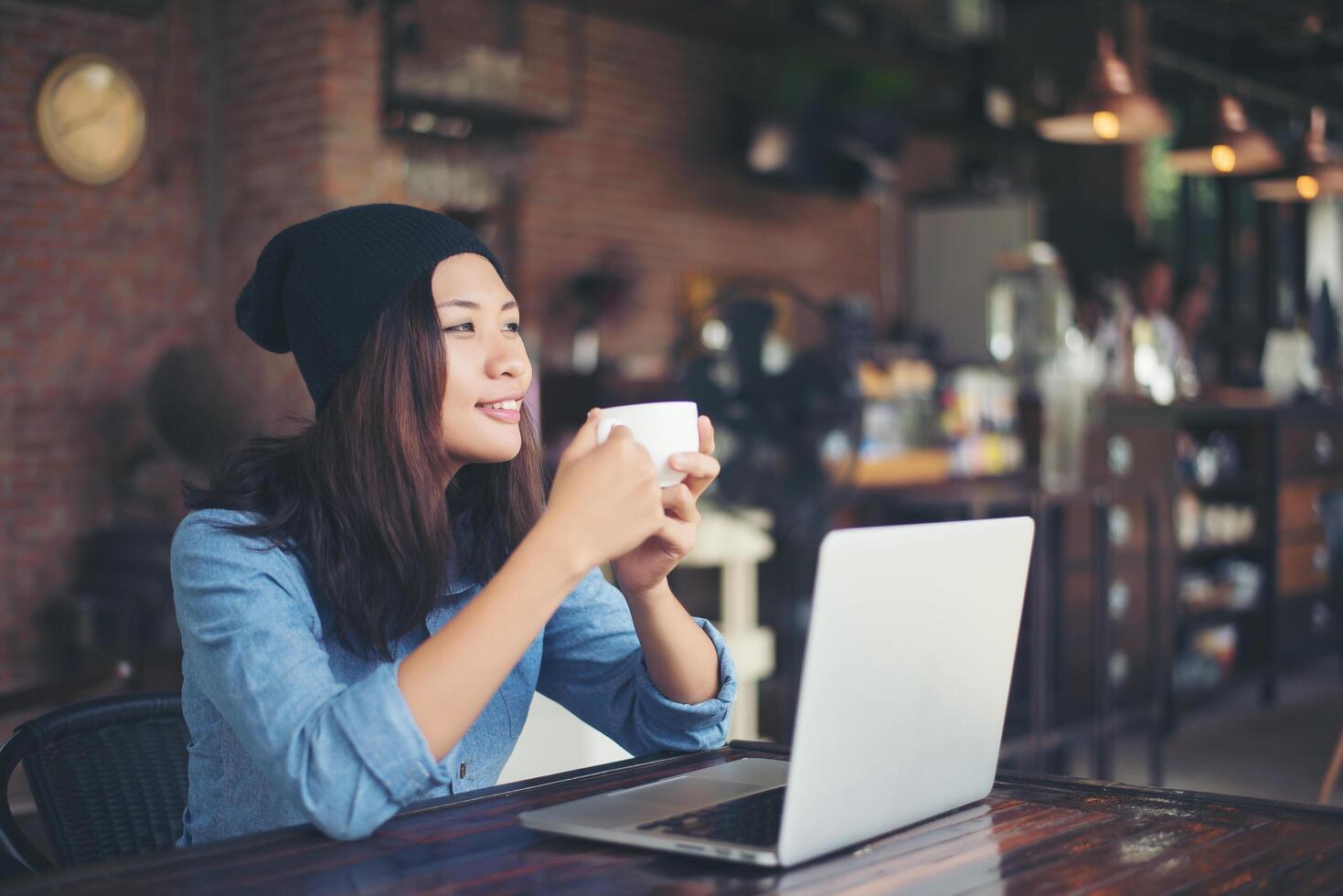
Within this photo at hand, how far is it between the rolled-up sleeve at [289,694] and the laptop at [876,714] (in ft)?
0.41

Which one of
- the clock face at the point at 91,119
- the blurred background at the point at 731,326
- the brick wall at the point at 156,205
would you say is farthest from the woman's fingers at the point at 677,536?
the clock face at the point at 91,119

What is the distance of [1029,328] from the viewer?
681cm

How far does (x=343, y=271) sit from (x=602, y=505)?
0.41m

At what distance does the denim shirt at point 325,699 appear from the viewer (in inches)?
41.9

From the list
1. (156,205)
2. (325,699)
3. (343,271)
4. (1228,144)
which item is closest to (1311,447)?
(1228,144)

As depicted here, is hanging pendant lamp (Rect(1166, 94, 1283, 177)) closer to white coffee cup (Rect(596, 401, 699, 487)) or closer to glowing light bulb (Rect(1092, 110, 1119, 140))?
glowing light bulb (Rect(1092, 110, 1119, 140))

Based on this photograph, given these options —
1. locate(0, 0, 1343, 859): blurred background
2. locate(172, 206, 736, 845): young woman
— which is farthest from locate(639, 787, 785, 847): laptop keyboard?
locate(0, 0, 1343, 859): blurred background

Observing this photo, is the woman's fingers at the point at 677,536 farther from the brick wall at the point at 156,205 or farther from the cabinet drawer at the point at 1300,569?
the cabinet drawer at the point at 1300,569

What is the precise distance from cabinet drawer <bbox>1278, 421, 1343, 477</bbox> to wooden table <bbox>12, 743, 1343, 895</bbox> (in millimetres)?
5307

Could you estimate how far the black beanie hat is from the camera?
1347mm

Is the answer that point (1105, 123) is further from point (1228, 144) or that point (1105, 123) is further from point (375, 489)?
point (375, 489)

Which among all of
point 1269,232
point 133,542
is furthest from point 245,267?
point 1269,232

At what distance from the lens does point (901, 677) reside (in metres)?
1.04

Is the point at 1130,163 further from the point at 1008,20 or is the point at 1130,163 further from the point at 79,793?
the point at 79,793
